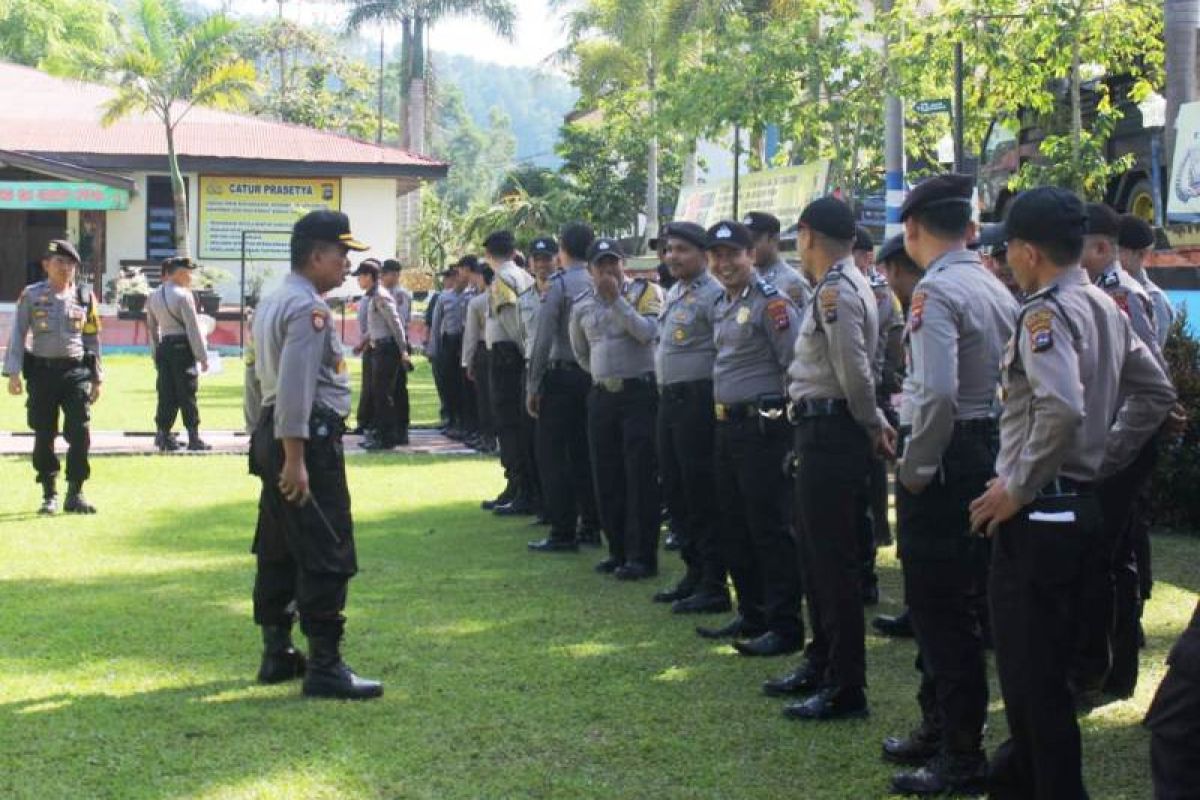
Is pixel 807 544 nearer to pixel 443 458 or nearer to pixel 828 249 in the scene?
pixel 828 249

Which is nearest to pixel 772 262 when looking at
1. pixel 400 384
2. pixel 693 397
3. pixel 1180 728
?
pixel 693 397

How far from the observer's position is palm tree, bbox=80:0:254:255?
37.3 m

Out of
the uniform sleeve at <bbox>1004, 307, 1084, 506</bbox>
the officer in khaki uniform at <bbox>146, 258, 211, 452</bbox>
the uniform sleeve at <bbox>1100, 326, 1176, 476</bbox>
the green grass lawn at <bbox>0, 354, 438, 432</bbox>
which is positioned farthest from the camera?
the green grass lawn at <bbox>0, 354, 438, 432</bbox>

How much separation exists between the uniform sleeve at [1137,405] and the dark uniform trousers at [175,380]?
1168 cm

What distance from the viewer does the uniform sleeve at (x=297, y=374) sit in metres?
6.51

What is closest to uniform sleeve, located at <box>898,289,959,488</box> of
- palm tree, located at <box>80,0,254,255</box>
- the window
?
palm tree, located at <box>80,0,254,255</box>

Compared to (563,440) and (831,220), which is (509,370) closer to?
(563,440)

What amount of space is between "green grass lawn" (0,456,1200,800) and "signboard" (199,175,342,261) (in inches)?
1245

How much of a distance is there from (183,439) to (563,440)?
7.90m

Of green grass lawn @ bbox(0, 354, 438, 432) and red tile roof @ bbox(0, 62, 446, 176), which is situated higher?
red tile roof @ bbox(0, 62, 446, 176)

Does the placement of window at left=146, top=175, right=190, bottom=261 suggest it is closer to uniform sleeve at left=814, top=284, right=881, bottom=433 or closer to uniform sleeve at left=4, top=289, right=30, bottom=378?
uniform sleeve at left=4, top=289, right=30, bottom=378

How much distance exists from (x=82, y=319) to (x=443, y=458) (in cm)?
520

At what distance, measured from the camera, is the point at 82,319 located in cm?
1202

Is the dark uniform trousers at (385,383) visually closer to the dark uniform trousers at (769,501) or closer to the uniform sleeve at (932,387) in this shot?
the dark uniform trousers at (769,501)
